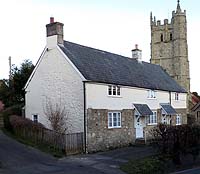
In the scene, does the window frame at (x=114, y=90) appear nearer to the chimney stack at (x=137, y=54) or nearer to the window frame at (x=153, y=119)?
the window frame at (x=153, y=119)

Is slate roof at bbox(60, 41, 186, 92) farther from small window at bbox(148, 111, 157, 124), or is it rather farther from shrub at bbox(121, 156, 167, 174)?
shrub at bbox(121, 156, 167, 174)

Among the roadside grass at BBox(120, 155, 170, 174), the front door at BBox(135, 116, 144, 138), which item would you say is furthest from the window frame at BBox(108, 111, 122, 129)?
the roadside grass at BBox(120, 155, 170, 174)

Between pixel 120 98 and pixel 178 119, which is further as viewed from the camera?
pixel 178 119

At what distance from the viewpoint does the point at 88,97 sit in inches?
1081

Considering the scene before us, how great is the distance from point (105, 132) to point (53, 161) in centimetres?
731

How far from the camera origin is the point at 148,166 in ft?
68.5

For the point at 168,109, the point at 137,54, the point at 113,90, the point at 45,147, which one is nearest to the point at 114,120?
the point at 113,90

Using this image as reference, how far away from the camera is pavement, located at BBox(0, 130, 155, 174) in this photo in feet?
63.7

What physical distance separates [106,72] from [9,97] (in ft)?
51.4

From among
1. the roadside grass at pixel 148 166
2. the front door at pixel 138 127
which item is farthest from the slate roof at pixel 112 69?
the roadside grass at pixel 148 166

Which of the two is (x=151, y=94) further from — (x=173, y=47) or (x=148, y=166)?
(x=173, y=47)

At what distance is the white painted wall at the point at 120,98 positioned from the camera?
27.9 meters

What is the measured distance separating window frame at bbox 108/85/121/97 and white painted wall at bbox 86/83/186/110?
35cm

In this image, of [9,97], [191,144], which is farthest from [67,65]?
[9,97]
